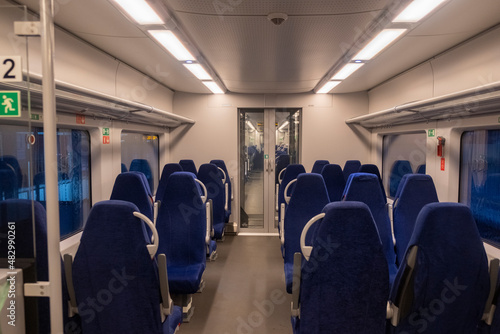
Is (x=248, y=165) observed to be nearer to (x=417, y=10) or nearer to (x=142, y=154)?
(x=142, y=154)

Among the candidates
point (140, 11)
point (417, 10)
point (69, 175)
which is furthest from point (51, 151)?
point (69, 175)

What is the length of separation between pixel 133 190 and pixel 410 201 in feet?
8.58

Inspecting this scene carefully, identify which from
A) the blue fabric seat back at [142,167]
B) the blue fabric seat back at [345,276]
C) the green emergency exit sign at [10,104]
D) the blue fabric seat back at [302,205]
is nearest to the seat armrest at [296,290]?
the blue fabric seat back at [345,276]

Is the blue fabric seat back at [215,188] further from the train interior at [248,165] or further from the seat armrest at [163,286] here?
the seat armrest at [163,286]

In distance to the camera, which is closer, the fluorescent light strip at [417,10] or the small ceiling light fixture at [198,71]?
the fluorescent light strip at [417,10]

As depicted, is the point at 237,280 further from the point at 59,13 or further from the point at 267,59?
the point at 59,13

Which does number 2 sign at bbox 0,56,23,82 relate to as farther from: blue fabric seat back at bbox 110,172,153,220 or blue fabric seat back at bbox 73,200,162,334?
blue fabric seat back at bbox 110,172,153,220

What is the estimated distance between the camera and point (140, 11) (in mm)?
2467

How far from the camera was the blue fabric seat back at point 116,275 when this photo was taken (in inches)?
69.2

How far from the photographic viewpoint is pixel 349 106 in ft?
22.1

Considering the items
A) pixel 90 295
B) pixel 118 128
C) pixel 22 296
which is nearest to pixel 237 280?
pixel 118 128

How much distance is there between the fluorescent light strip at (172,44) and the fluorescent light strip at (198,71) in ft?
1.34

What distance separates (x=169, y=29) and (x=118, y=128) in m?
1.99

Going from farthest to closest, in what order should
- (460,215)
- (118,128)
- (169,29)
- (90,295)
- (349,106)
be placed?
(349,106)
(118,128)
(169,29)
(90,295)
(460,215)
